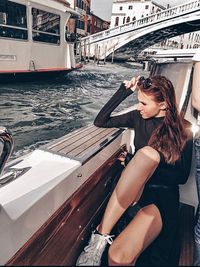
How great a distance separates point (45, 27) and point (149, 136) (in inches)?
356

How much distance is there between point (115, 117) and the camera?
228 centimetres

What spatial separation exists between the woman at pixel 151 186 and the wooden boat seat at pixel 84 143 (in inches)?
12.2

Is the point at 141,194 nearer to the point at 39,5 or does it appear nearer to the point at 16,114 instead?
the point at 16,114

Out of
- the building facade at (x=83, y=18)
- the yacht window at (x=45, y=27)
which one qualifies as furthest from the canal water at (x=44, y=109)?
the building facade at (x=83, y=18)

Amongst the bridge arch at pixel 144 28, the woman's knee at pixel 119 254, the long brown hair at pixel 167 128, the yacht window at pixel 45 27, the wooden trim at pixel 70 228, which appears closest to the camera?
the woman's knee at pixel 119 254

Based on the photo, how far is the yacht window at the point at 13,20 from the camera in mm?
7738

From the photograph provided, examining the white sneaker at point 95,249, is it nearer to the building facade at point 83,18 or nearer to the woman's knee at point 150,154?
the woman's knee at point 150,154

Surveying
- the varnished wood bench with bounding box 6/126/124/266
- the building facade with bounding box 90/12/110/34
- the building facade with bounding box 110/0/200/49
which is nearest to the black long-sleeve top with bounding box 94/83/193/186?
the varnished wood bench with bounding box 6/126/124/266

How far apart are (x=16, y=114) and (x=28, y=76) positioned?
11.1ft

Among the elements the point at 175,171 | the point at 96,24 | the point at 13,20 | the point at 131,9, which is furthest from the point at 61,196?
the point at 131,9

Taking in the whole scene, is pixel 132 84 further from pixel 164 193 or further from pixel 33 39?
pixel 33 39

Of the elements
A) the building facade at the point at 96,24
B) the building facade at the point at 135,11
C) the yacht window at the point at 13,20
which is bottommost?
the yacht window at the point at 13,20

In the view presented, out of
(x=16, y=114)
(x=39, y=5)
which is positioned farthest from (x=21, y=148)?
(x=39, y=5)

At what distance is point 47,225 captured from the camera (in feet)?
4.68
